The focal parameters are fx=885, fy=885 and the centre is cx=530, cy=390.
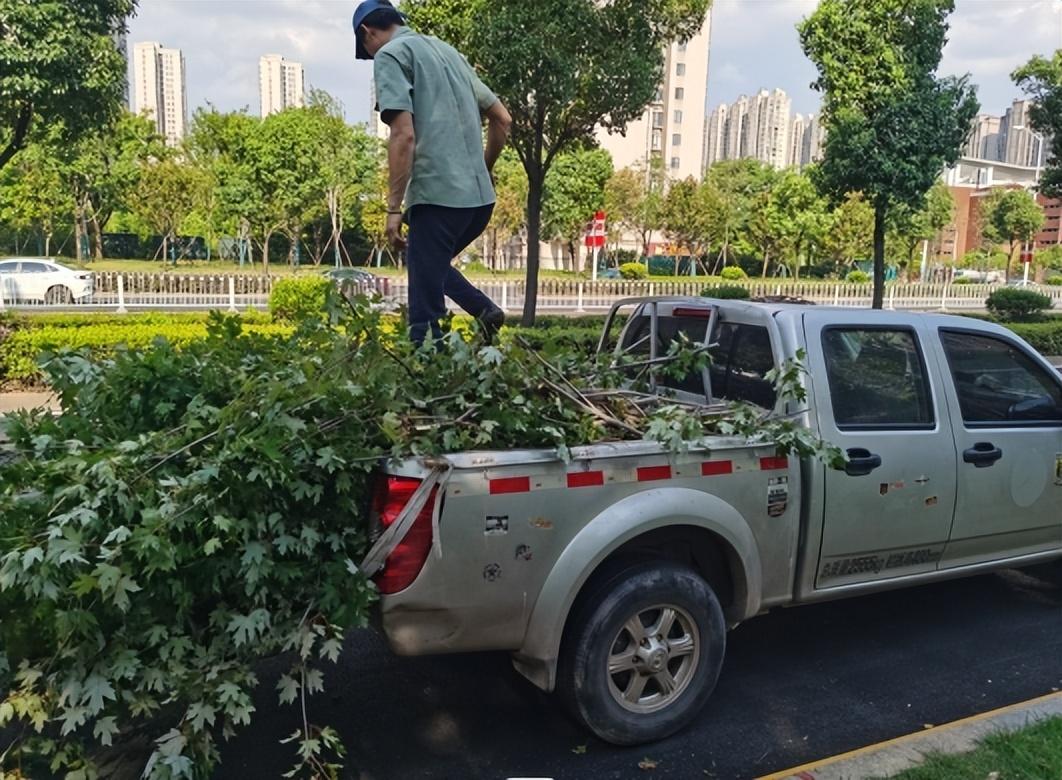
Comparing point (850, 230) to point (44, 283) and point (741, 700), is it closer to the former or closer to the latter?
point (44, 283)

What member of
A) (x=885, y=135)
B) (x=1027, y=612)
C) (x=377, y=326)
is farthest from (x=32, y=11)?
(x=885, y=135)

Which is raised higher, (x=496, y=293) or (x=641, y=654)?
(x=496, y=293)

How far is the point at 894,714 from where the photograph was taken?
385 cm

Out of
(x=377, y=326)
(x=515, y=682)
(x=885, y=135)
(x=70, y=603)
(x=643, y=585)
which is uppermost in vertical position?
(x=885, y=135)

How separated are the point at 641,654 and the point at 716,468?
779 mm

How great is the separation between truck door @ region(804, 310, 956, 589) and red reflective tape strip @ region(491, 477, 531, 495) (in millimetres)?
1465

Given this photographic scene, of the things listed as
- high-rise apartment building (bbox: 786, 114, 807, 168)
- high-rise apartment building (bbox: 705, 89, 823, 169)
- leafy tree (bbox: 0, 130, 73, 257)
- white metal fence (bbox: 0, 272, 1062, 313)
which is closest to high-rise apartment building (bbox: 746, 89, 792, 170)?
high-rise apartment building (bbox: 705, 89, 823, 169)

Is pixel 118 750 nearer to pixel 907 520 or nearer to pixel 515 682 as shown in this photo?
pixel 515 682

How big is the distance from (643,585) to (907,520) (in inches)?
58.4

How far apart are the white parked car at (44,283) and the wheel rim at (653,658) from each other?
24188 mm

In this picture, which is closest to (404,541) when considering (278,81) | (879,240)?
(879,240)

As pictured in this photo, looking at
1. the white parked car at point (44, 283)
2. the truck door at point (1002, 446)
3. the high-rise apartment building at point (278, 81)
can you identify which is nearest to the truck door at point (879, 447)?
the truck door at point (1002, 446)

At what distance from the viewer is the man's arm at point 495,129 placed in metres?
4.91

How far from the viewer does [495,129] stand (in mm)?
5031
